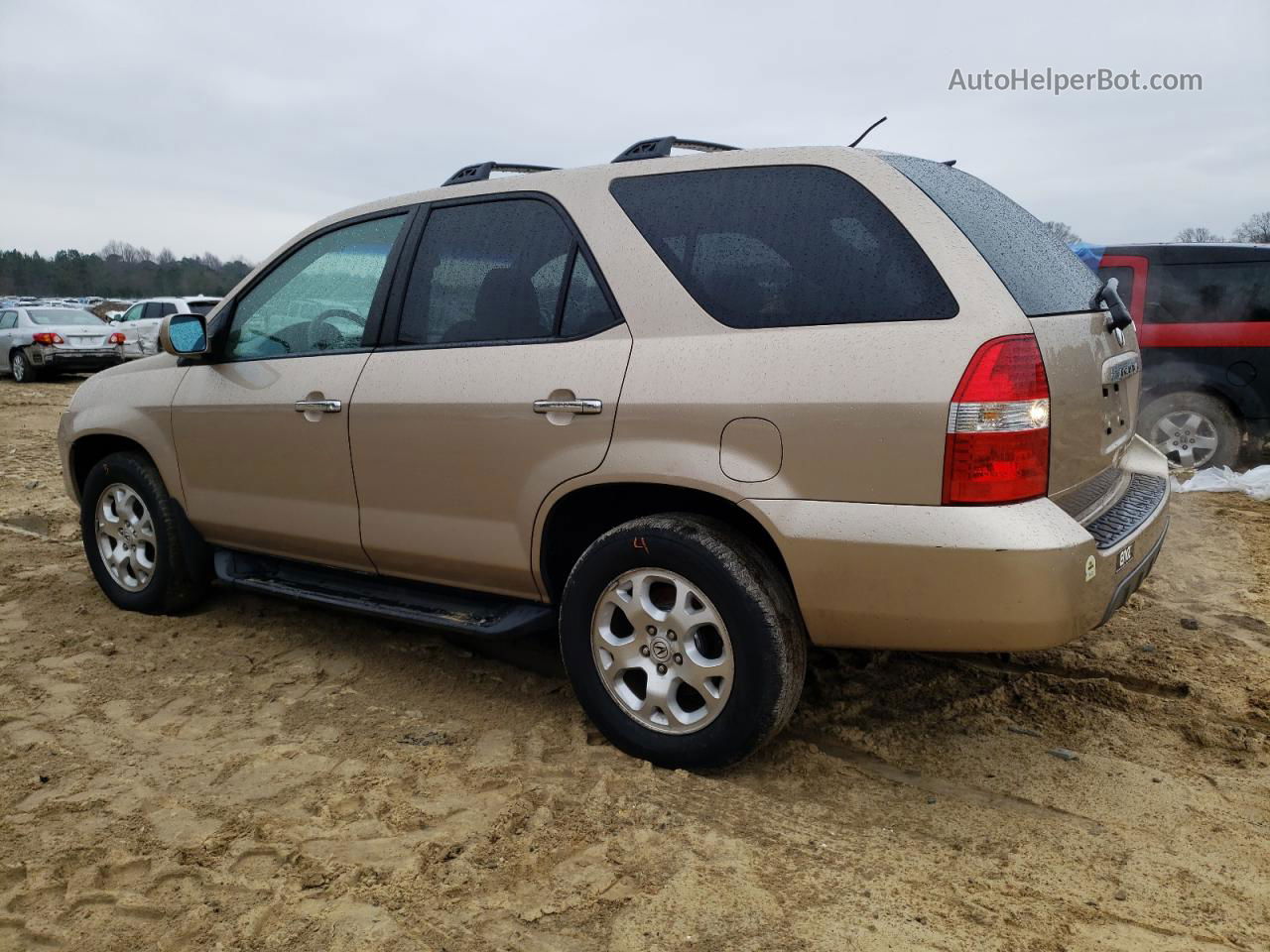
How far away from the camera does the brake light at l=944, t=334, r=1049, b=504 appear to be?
2.48 metres

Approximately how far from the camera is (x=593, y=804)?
9.30ft

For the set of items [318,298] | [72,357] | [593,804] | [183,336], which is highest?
[318,298]

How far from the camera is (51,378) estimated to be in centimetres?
1883

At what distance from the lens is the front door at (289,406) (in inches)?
148

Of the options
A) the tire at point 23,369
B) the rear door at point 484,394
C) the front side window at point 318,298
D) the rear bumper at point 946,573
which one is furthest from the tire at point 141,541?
the tire at point 23,369

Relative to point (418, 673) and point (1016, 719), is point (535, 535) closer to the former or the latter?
point (418, 673)

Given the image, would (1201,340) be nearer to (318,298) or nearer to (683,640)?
(683,640)

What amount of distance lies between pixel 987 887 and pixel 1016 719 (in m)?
1.12

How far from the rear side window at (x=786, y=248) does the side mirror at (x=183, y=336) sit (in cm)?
202

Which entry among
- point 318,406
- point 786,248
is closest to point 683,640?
point 786,248

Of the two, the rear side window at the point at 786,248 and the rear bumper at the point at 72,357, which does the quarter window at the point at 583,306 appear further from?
the rear bumper at the point at 72,357

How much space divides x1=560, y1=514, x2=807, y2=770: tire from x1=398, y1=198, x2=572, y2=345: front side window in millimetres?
824

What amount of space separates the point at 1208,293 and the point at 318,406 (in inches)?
263

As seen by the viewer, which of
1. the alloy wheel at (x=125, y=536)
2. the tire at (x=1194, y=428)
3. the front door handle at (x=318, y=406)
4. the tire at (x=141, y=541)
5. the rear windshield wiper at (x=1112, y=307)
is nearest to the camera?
the rear windshield wiper at (x=1112, y=307)
